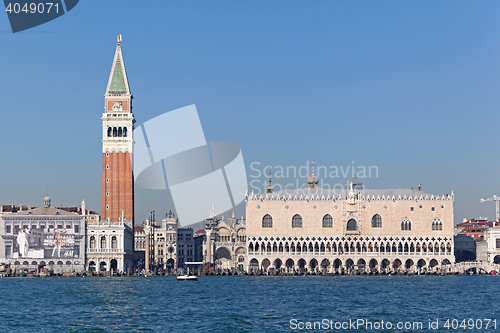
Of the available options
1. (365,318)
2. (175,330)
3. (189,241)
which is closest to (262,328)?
(175,330)

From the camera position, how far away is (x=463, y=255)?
356 feet

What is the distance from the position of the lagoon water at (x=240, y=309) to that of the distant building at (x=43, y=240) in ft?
113

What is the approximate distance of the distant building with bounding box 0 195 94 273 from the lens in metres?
96.1

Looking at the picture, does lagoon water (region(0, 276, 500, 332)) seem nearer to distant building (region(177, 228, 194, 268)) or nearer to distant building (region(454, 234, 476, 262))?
distant building (region(454, 234, 476, 262))

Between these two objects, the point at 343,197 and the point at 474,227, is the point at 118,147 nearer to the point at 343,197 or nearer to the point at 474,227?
the point at 343,197

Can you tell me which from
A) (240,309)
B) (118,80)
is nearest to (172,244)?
(118,80)

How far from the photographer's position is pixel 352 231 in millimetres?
98625

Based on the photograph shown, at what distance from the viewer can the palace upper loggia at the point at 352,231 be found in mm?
98812

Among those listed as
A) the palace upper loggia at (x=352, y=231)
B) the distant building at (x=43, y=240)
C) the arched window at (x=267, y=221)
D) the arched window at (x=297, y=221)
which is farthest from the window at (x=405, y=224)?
the distant building at (x=43, y=240)

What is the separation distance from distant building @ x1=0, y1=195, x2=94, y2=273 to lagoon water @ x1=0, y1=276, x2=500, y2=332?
3437 centimetres

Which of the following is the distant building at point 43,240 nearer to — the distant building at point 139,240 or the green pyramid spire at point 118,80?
the green pyramid spire at point 118,80

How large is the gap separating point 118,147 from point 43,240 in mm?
18930

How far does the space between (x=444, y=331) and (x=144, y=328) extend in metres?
14.9

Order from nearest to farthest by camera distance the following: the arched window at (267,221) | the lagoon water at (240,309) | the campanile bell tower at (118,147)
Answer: the lagoon water at (240,309)
the arched window at (267,221)
the campanile bell tower at (118,147)
